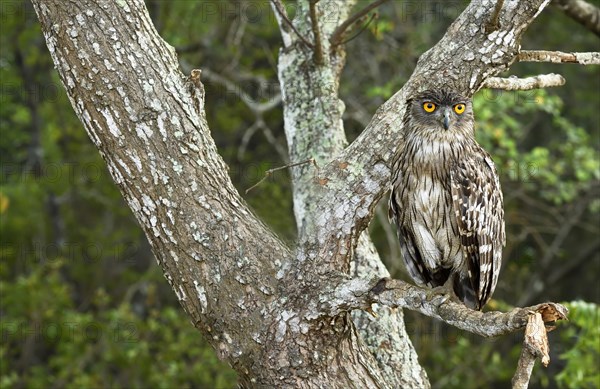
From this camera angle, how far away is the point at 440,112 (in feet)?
13.5

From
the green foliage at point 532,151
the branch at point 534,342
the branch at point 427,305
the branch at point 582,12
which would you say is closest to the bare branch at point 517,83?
the branch at point 582,12

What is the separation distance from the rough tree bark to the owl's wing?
1.88 feet

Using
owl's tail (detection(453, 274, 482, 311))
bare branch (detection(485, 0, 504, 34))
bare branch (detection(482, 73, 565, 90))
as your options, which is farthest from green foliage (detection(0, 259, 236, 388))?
bare branch (detection(485, 0, 504, 34))

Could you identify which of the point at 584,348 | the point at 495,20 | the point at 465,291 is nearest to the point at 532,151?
the point at 584,348

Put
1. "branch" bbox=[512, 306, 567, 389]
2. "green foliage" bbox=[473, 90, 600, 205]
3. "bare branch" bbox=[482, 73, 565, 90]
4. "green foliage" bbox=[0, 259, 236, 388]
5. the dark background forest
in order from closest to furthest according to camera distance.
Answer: "branch" bbox=[512, 306, 567, 389] < "bare branch" bbox=[482, 73, 565, 90] < "green foliage" bbox=[473, 90, 600, 205] < the dark background forest < "green foliage" bbox=[0, 259, 236, 388]

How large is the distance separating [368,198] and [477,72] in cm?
79

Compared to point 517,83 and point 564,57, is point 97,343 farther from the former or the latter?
point 564,57

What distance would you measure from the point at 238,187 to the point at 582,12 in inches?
211

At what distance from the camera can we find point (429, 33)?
980 cm

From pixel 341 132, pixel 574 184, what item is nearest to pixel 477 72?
pixel 341 132

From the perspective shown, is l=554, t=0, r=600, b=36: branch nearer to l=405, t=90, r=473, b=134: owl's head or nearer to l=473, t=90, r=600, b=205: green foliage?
l=473, t=90, r=600, b=205: green foliage

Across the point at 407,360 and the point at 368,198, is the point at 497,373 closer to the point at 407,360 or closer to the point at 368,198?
the point at 407,360

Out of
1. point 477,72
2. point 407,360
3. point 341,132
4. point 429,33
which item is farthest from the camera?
point 429,33

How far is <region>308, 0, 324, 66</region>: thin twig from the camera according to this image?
455 centimetres
